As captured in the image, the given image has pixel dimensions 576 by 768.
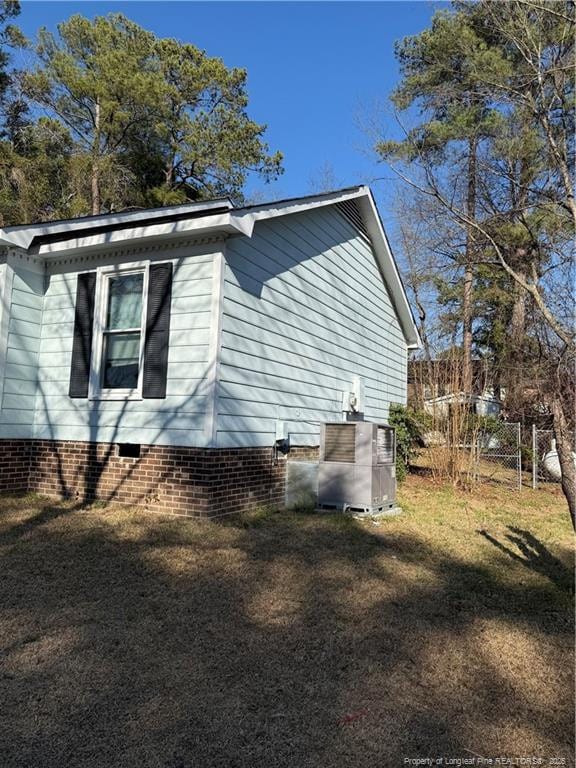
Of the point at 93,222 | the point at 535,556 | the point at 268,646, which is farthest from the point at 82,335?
the point at 535,556

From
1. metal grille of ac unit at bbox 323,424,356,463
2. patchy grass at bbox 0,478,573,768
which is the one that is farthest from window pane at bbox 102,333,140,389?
metal grille of ac unit at bbox 323,424,356,463

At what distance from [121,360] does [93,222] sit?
1697 millimetres

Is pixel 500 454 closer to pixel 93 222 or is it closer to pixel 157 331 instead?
pixel 157 331

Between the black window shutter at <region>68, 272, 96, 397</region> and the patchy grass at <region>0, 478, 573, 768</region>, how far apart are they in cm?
170

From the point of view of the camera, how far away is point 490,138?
42.2 ft

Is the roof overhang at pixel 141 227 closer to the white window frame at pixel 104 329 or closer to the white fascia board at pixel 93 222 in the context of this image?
the white fascia board at pixel 93 222

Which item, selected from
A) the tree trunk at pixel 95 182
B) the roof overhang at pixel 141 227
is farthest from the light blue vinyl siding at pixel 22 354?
the tree trunk at pixel 95 182

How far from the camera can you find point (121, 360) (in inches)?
283

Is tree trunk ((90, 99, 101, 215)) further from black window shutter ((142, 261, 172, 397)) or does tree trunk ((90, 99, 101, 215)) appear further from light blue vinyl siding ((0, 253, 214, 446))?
black window shutter ((142, 261, 172, 397))

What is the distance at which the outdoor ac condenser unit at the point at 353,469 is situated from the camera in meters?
7.47

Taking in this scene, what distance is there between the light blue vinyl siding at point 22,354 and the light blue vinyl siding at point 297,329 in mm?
2810

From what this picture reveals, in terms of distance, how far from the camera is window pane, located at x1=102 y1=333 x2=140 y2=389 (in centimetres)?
705

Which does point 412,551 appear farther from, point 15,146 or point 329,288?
point 15,146

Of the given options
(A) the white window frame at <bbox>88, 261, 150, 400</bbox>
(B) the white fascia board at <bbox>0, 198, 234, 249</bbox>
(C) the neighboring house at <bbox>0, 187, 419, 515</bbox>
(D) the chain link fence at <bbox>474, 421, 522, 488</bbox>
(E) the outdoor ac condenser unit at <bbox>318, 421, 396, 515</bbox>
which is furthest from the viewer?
(D) the chain link fence at <bbox>474, 421, 522, 488</bbox>
